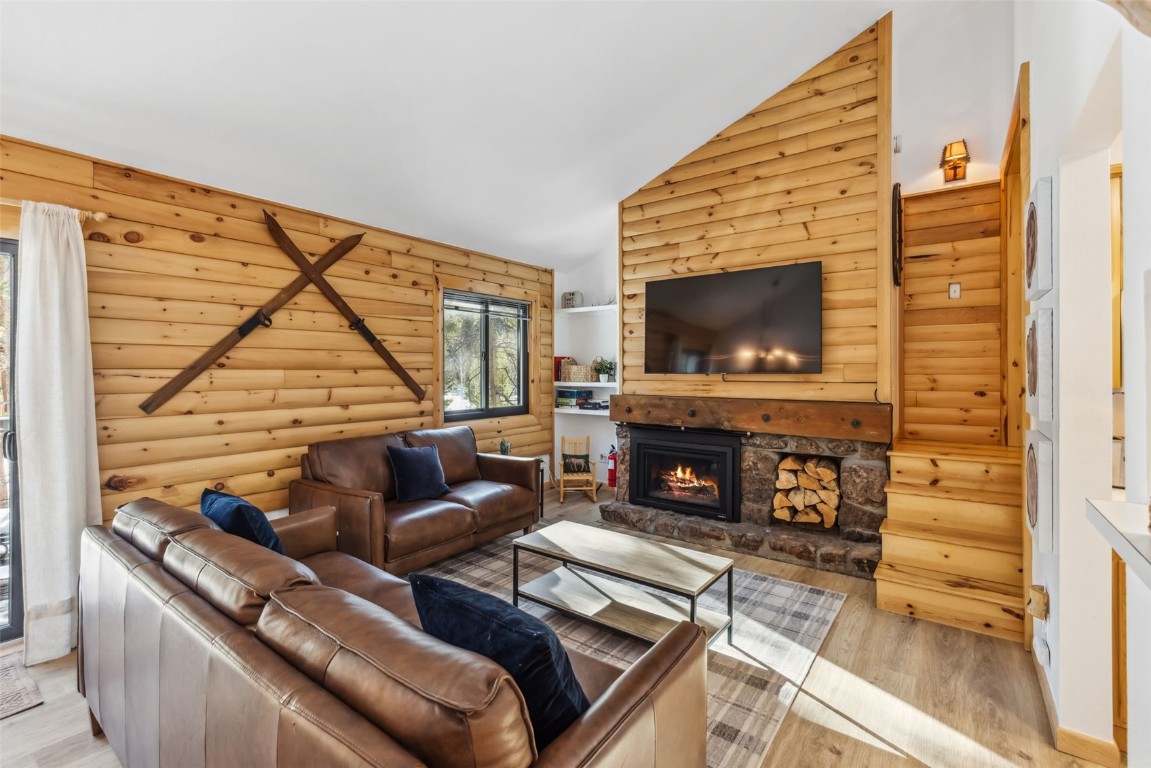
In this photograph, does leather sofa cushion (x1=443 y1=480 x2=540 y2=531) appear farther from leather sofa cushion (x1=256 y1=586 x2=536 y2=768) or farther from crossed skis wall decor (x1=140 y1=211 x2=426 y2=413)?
leather sofa cushion (x1=256 y1=586 x2=536 y2=768)

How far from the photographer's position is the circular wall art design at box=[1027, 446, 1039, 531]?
2.18 m

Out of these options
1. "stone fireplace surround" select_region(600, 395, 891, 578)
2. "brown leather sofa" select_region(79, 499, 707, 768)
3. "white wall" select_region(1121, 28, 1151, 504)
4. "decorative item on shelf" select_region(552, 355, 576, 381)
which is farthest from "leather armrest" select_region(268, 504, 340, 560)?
"decorative item on shelf" select_region(552, 355, 576, 381)

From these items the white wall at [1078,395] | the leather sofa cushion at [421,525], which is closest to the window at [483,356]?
the leather sofa cushion at [421,525]

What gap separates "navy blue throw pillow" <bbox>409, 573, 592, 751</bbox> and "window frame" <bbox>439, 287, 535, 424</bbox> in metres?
3.57

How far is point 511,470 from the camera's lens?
4238 millimetres

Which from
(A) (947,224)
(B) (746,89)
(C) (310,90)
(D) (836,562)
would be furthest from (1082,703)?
(C) (310,90)

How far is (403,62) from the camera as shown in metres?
2.73

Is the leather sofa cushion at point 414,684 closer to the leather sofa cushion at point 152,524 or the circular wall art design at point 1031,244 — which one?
the leather sofa cushion at point 152,524

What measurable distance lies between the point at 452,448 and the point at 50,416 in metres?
2.30

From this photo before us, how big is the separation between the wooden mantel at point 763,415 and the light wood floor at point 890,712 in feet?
4.02

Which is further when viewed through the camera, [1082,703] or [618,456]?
[618,456]

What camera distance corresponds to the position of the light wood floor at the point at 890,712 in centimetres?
187

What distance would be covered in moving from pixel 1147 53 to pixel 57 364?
3913 mm

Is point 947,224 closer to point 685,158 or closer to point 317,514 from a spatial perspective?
point 685,158
